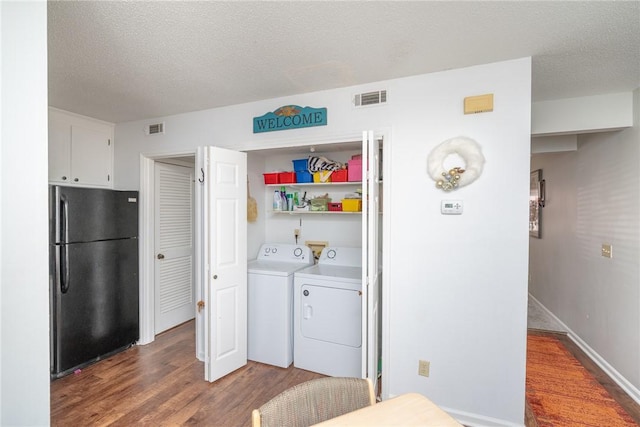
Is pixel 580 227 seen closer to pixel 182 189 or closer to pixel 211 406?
pixel 211 406

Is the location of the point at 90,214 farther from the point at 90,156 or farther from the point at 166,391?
the point at 166,391

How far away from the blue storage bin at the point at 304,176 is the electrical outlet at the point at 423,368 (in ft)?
6.17

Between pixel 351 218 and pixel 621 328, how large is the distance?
2464 mm

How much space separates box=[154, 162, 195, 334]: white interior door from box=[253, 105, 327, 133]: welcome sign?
1.52m

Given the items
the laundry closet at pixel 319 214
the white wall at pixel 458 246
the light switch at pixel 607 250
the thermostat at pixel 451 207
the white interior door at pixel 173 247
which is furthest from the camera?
the white interior door at pixel 173 247

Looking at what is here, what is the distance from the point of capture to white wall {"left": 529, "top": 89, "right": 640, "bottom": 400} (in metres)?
2.50

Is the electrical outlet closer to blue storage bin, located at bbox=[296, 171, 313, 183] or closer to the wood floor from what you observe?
Result: the wood floor

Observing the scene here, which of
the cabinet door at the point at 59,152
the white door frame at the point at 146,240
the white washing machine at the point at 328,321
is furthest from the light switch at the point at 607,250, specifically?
Result: the cabinet door at the point at 59,152

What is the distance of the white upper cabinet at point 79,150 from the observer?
2941 mm

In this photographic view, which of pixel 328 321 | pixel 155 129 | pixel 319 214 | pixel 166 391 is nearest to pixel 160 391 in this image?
pixel 166 391

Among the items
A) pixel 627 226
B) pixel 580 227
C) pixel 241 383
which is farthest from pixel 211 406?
pixel 580 227

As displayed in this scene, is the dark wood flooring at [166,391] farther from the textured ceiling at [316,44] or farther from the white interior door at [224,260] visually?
the textured ceiling at [316,44]

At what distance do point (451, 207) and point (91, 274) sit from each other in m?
3.11

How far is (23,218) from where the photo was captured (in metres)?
1.09
